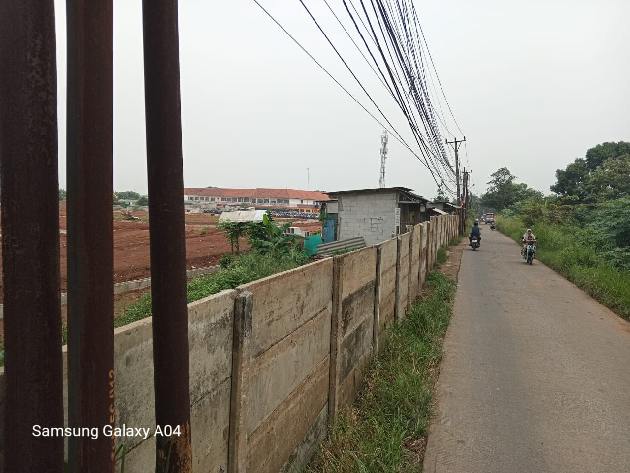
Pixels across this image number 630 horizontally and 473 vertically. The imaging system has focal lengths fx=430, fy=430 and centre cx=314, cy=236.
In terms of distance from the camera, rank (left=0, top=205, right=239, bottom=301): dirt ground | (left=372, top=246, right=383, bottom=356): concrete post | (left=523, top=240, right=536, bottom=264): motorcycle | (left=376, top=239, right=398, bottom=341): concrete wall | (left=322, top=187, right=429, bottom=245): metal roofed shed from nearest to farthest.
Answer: (left=372, top=246, right=383, bottom=356): concrete post, (left=376, top=239, right=398, bottom=341): concrete wall, (left=0, top=205, right=239, bottom=301): dirt ground, (left=523, top=240, right=536, bottom=264): motorcycle, (left=322, top=187, right=429, bottom=245): metal roofed shed

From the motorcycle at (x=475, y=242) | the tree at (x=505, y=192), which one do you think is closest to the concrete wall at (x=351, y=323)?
the motorcycle at (x=475, y=242)

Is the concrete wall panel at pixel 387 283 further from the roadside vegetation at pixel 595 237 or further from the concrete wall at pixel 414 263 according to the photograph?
the roadside vegetation at pixel 595 237

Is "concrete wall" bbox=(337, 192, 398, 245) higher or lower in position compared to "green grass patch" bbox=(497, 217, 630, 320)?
higher

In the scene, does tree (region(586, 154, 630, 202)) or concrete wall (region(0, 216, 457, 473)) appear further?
tree (region(586, 154, 630, 202))

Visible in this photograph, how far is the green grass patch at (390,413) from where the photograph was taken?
3471mm

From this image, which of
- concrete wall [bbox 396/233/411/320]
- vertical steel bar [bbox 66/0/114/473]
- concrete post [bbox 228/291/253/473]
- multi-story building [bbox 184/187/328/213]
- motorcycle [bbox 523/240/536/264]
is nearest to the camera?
vertical steel bar [bbox 66/0/114/473]

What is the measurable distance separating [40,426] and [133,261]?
1962 centimetres

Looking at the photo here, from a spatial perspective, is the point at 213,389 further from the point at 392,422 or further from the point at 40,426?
the point at 392,422

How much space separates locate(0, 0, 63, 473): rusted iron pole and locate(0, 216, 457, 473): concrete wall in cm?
13

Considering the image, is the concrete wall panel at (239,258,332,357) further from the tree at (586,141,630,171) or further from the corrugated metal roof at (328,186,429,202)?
the tree at (586,141,630,171)

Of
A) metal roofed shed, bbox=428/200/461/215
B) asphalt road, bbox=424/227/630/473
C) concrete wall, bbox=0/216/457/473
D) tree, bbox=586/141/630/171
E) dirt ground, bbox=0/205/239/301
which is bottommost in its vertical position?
dirt ground, bbox=0/205/239/301

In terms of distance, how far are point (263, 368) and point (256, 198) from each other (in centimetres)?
9112

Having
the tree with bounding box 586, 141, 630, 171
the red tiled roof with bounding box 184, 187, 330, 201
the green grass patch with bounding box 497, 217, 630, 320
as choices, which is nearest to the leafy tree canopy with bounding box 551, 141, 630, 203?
the tree with bounding box 586, 141, 630, 171

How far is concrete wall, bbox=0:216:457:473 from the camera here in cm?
174
